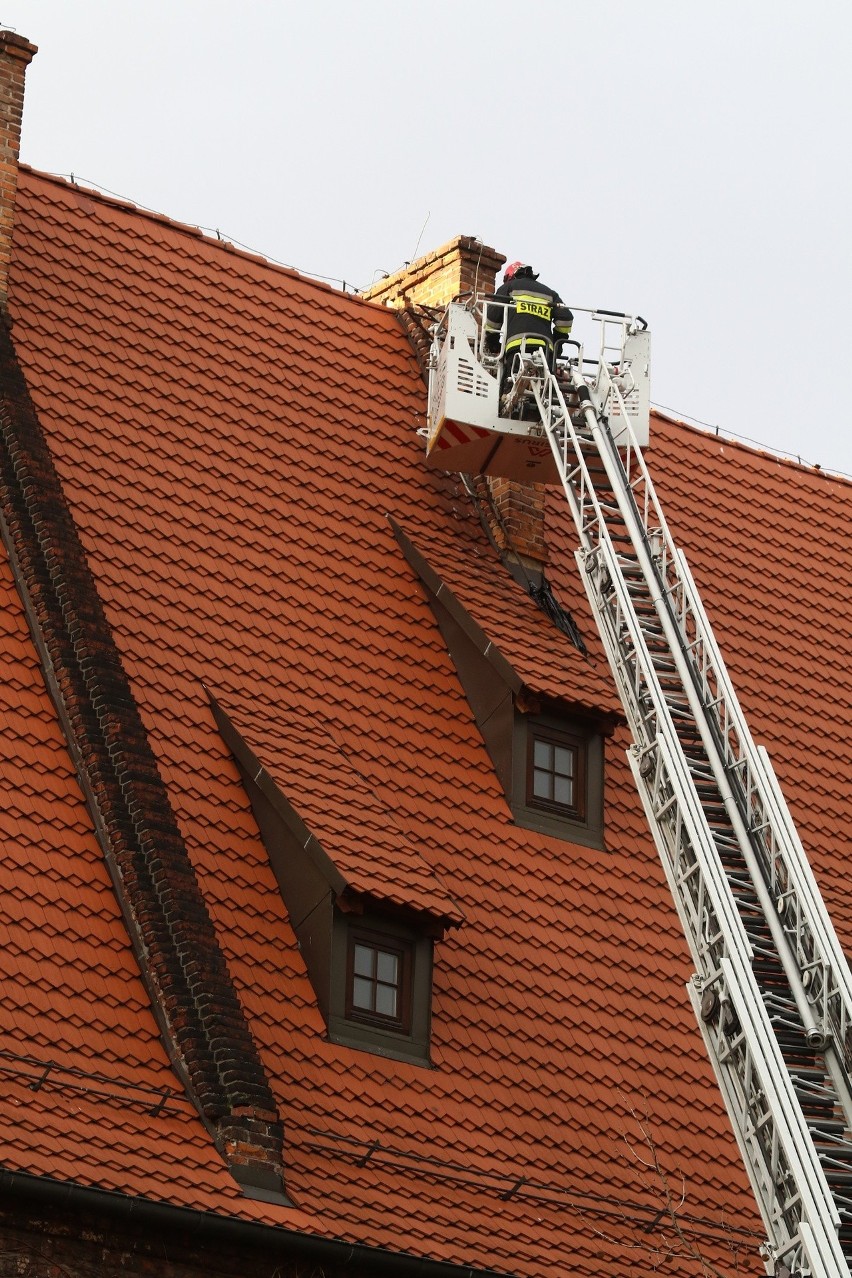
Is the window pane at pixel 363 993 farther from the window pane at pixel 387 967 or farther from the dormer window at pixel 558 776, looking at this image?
the dormer window at pixel 558 776

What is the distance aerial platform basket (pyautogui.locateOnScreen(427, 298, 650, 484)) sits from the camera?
19.7m

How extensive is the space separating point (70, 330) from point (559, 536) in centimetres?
468

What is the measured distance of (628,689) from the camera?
634 inches

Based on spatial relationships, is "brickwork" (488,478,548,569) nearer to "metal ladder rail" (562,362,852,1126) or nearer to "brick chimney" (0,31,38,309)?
"metal ladder rail" (562,362,852,1126)

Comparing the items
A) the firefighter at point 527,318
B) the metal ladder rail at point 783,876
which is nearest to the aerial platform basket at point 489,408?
the firefighter at point 527,318

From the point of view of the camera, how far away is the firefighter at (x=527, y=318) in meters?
20.1

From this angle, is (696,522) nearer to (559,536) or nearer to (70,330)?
(559,536)

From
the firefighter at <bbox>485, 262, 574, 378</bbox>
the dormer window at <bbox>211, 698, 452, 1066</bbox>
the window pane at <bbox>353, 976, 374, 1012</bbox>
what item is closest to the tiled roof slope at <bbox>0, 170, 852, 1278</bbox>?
the dormer window at <bbox>211, 698, 452, 1066</bbox>

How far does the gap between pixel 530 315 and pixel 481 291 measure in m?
2.39

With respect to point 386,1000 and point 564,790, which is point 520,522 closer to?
point 564,790

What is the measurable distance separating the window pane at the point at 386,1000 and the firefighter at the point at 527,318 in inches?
244

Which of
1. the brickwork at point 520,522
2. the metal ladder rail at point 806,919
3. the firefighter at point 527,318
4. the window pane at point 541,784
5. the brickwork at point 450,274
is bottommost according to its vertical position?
the metal ladder rail at point 806,919

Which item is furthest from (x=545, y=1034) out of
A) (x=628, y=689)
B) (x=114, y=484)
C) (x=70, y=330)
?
(x=70, y=330)

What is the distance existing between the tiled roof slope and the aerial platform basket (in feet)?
1.28
